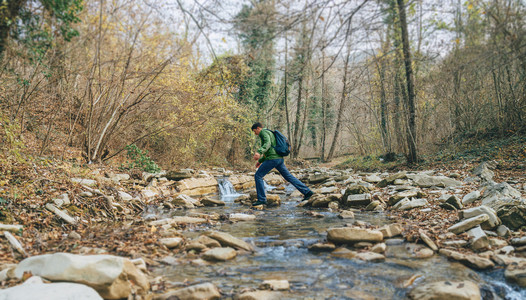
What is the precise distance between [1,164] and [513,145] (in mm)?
14663

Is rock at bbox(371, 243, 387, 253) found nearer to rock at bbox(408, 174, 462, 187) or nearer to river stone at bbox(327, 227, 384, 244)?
river stone at bbox(327, 227, 384, 244)

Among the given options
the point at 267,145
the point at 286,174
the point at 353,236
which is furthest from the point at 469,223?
the point at 267,145

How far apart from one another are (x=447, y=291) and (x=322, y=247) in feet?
5.24

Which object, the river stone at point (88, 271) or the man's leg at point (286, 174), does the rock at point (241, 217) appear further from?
the river stone at point (88, 271)

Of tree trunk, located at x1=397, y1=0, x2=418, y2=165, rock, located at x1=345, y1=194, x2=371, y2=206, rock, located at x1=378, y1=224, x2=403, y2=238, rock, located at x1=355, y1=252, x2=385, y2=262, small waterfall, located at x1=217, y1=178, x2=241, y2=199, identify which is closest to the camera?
rock, located at x1=355, y1=252, x2=385, y2=262

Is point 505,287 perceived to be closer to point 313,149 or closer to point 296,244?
point 296,244

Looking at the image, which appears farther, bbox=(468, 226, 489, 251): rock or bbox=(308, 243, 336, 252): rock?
bbox=(308, 243, 336, 252): rock

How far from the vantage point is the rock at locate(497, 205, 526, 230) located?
4.11 m

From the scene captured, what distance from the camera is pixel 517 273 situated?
2893 mm

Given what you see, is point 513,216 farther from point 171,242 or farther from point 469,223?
point 171,242

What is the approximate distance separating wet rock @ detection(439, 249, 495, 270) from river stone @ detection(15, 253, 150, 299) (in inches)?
134

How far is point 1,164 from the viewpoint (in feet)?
17.1

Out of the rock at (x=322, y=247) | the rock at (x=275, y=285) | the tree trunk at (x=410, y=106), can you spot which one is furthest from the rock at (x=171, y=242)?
the tree trunk at (x=410, y=106)

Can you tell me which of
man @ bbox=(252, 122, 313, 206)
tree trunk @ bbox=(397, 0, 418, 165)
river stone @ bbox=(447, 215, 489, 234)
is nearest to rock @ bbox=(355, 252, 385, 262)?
river stone @ bbox=(447, 215, 489, 234)
